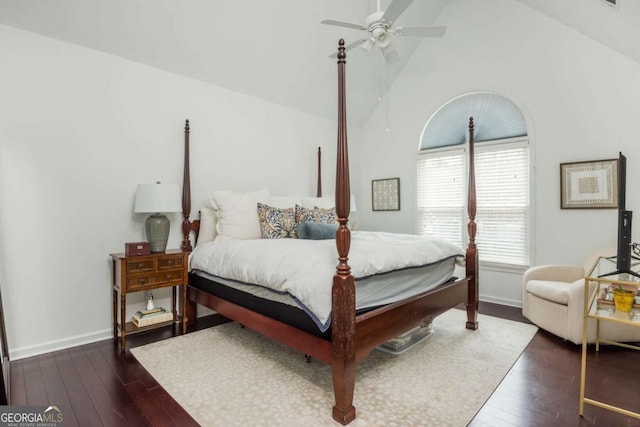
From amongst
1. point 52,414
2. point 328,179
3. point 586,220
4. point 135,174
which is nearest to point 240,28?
point 135,174

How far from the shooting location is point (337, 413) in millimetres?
1780

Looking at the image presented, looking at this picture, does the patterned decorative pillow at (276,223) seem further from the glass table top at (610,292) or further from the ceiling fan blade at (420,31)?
Answer: the glass table top at (610,292)

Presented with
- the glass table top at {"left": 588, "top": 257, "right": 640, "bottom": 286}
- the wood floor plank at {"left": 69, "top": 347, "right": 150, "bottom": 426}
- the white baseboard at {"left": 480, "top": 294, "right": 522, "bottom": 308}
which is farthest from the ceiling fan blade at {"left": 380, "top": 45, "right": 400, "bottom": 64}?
the wood floor plank at {"left": 69, "top": 347, "right": 150, "bottom": 426}

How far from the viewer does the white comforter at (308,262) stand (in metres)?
1.87

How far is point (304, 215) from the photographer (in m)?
3.45

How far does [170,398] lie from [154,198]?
159 centimetres

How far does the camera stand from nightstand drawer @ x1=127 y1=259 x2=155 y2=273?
271 centimetres

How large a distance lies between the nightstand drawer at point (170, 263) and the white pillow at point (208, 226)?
37cm

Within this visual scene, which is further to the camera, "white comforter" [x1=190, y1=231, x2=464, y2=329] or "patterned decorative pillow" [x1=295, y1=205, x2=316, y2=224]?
"patterned decorative pillow" [x1=295, y1=205, x2=316, y2=224]

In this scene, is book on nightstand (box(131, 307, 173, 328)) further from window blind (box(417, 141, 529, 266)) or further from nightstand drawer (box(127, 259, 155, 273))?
window blind (box(417, 141, 529, 266))

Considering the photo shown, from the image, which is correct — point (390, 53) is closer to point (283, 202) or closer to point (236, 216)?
point (283, 202)

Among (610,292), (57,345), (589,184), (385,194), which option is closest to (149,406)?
(57,345)

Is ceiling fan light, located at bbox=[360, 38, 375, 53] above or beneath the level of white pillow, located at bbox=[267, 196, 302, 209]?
above

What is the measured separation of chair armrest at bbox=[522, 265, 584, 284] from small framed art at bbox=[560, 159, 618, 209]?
0.72 m
